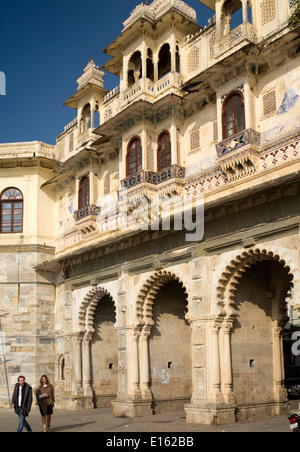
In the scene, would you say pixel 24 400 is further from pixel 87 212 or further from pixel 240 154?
pixel 87 212

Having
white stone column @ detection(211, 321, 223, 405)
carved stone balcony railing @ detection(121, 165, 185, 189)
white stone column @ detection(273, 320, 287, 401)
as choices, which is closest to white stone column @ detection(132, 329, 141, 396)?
white stone column @ detection(211, 321, 223, 405)

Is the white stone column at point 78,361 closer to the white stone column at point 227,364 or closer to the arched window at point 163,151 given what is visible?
the arched window at point 163,151

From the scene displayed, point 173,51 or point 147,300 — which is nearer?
point 147,300

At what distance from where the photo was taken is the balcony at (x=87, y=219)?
22312 millimetres

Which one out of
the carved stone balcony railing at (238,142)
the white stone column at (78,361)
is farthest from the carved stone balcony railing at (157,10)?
the white stone column at (78,361)

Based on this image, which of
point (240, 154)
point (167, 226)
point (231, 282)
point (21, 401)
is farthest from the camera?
point (167, 226)

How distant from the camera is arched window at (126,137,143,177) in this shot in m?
19.4

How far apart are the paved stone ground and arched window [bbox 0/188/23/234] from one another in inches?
350

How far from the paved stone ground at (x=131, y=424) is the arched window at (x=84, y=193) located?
8.30 meters

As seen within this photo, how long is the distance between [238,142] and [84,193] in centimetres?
920

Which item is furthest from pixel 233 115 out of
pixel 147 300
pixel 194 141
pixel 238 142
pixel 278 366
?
pixel 278 366

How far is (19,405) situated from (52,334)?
40.0ft

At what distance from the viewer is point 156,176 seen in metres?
18.9
